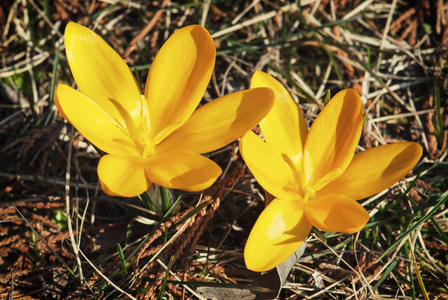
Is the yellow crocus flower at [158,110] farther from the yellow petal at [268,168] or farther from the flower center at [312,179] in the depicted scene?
the flower center at [312,179]

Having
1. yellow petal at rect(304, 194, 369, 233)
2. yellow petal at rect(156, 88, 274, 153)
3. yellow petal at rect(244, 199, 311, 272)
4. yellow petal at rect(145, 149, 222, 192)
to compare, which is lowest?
yellow petal at rect(244, 199, 311, 272)

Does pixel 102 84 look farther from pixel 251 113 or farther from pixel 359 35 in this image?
pixel 359 35

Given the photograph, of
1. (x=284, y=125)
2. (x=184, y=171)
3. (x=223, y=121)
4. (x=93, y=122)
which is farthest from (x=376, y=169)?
(x=93, y=122)

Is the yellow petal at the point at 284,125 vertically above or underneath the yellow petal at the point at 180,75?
underneath

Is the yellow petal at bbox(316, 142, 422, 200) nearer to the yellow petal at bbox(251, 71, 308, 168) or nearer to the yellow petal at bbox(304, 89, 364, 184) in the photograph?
the yellow petal at bbox(304, 89, 364, 184)

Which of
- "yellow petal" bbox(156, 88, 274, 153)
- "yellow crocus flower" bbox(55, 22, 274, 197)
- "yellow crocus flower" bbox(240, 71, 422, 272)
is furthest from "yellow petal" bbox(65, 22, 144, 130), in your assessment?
"yellow crocus flower" bbox(240, 71, 422, 272)

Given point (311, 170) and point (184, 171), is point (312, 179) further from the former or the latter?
point (184, 171)

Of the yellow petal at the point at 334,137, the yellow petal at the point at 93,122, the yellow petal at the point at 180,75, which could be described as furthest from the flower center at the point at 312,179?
the yellow petal at the point at 93,122
